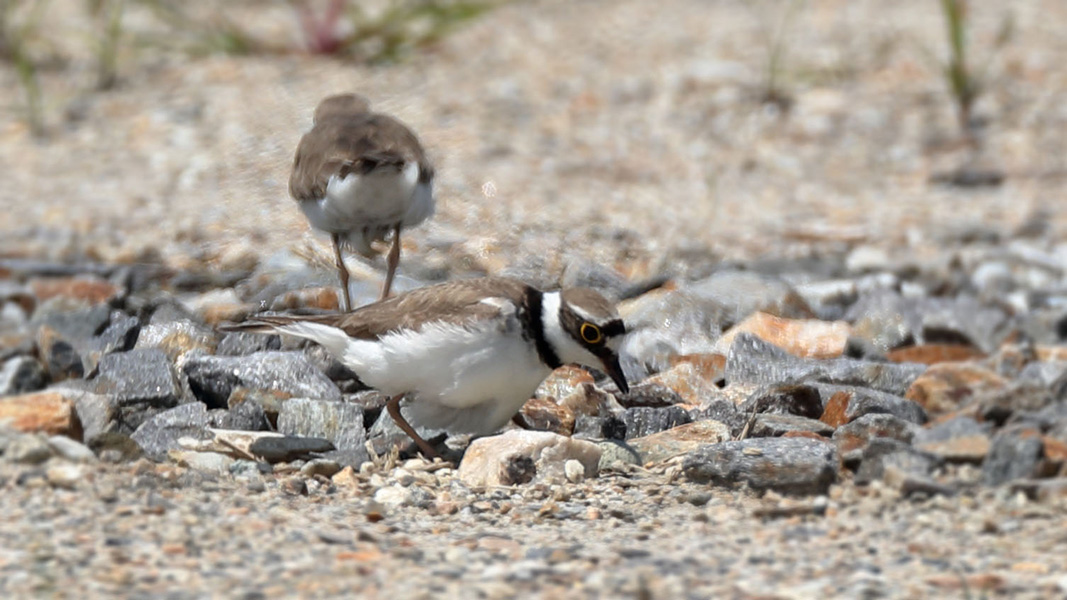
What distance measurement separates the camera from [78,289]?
5.99m

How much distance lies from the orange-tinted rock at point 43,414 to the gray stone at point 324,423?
24.3 inches

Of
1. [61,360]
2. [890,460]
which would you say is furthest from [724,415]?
[61,360]

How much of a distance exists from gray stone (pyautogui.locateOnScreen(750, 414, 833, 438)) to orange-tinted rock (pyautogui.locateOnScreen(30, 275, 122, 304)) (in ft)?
9.01

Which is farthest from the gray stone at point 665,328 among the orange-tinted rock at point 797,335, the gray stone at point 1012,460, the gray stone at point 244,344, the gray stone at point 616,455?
the gray stone at point 1012,460

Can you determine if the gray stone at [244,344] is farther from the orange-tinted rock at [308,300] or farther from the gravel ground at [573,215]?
the gravel ground at [573,215]

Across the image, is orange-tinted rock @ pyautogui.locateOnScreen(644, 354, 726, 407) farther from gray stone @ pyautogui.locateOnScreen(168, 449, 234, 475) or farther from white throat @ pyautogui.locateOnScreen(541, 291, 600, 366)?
gray stone @ pyautogui.locateOnScreen(168, 449, 234, 475)

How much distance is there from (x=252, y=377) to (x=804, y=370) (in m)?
1.83

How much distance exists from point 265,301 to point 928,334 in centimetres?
266

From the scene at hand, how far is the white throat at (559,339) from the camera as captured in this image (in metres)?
4.07

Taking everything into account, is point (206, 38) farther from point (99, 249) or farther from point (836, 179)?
point (836, 179)

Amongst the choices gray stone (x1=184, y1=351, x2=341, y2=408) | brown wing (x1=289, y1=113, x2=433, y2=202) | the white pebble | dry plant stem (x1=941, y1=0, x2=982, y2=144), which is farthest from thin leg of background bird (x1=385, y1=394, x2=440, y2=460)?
dry plant stem (x1=941, y1=0, x2=982, y2=144)

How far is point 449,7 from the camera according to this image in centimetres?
965

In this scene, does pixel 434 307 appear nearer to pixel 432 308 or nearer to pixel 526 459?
pixel 432 308

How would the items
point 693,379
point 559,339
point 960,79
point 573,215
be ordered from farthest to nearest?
point 960,79 < point 573,215 < point 693,379 < point 559,339
